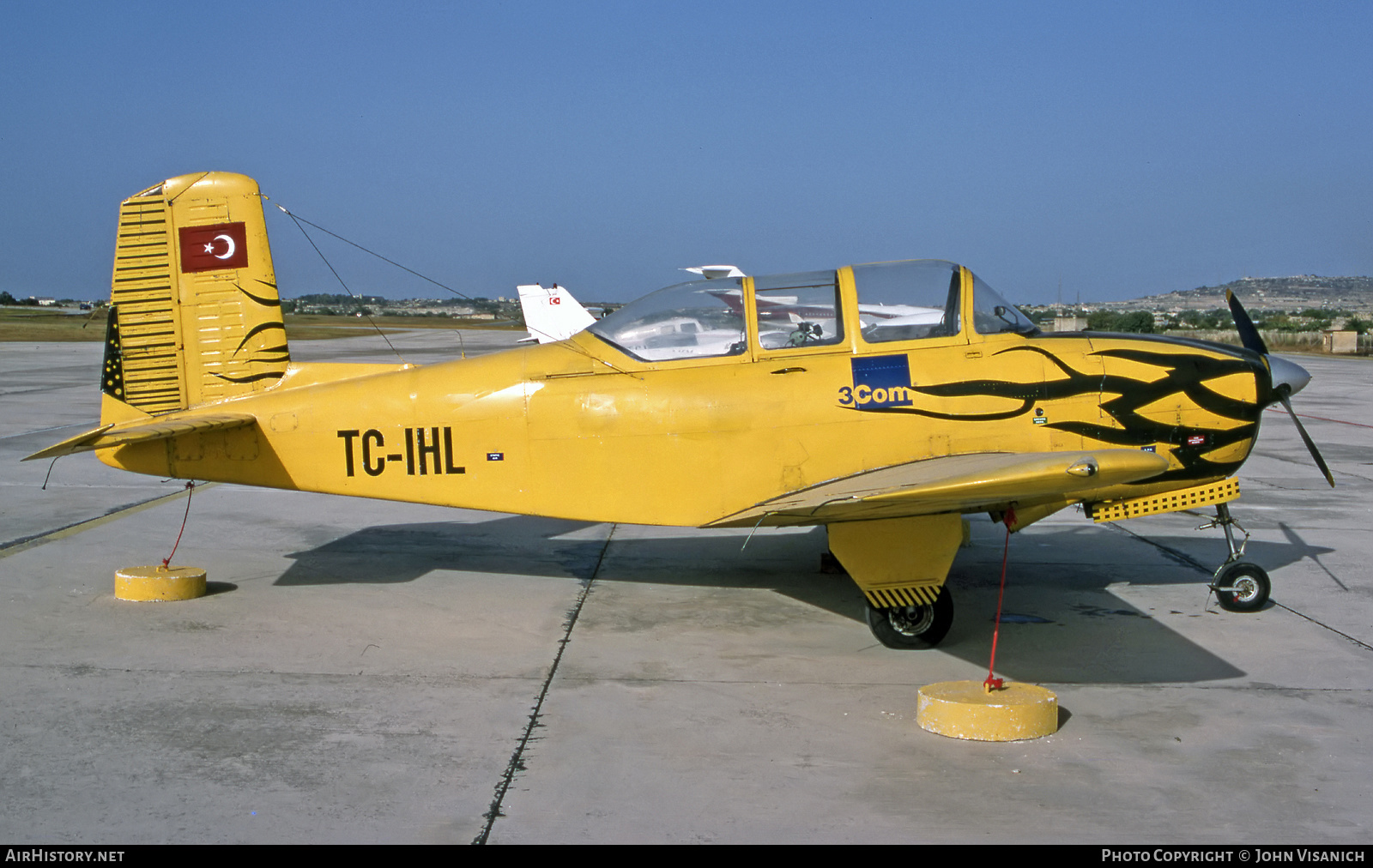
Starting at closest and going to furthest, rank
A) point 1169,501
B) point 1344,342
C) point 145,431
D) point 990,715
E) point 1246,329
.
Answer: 1. point 990,715
2. point 1169,501
3. point 145,431
4. point 1246,329
5. point 1344,342

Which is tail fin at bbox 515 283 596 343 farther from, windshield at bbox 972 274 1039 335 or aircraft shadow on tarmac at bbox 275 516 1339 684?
windshield at bbox 972 274 1039 335

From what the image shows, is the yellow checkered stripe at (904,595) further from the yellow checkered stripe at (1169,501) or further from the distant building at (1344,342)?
the distant building at (1344,342)

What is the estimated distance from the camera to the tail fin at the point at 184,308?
7.90m

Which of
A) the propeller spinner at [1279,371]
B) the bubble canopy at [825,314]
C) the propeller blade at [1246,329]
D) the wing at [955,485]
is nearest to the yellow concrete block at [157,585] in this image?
the bubble canopy at [825,314]

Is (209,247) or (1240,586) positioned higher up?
(209,247)

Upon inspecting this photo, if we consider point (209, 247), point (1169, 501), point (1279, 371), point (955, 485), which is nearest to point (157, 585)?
point (209, 247)

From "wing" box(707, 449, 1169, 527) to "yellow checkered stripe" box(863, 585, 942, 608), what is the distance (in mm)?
488

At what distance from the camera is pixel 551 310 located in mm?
37312

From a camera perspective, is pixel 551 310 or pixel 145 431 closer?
pixel 145 431

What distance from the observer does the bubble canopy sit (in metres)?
6.94

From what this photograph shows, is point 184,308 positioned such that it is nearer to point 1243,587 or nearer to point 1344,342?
point 1243,587

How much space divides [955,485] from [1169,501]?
7.90 feet

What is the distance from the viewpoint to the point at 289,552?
9070 mm

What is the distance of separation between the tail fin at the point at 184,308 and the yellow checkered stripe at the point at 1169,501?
5.91 metres
